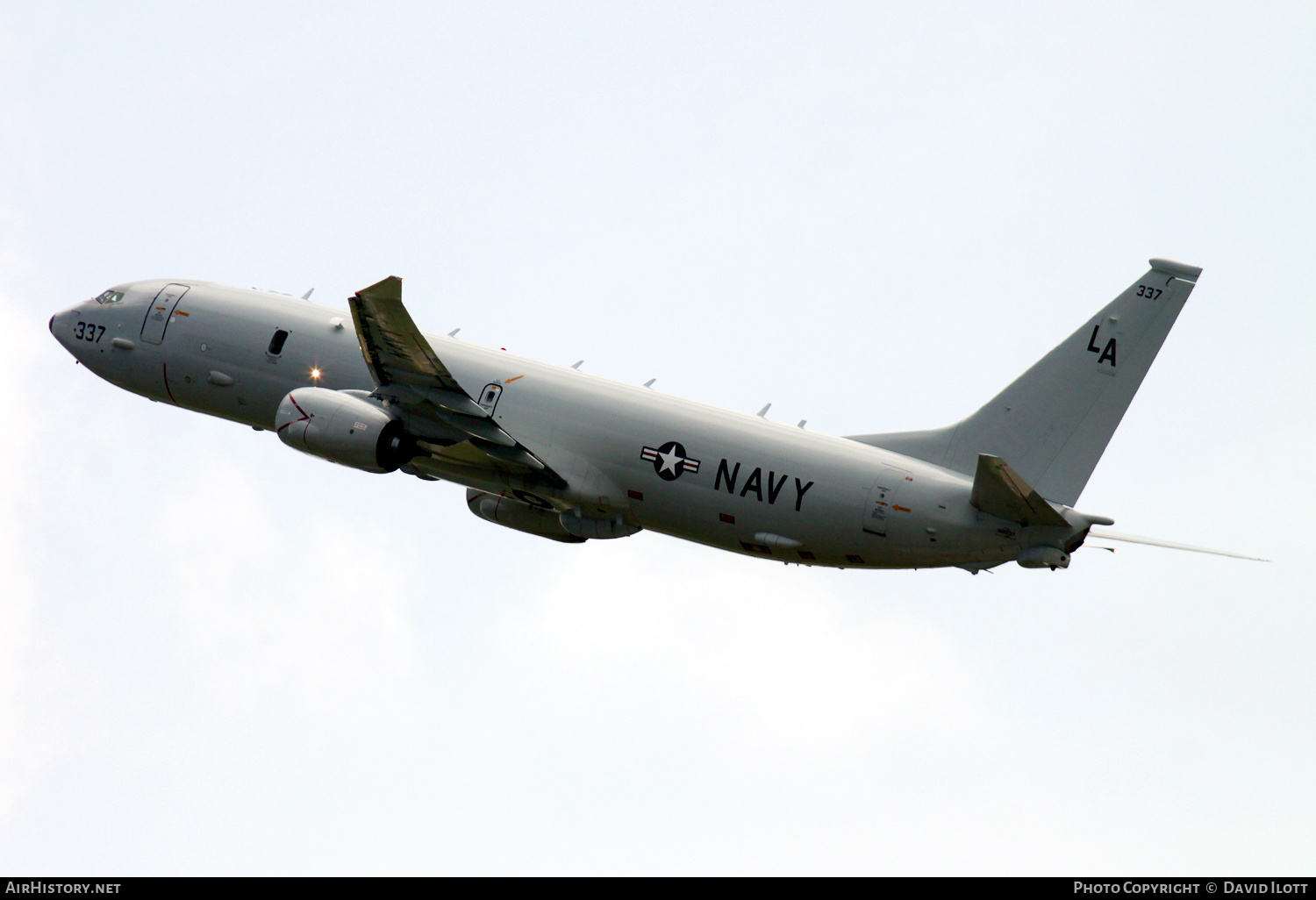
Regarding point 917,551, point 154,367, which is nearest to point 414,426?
point 154,367

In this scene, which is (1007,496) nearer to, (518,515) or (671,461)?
(671,461)

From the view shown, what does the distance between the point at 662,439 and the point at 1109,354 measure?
30.4 feet

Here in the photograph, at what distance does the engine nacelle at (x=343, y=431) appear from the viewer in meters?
32.2

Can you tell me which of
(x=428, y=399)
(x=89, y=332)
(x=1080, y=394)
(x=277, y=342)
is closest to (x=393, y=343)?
(x=428, y=399)

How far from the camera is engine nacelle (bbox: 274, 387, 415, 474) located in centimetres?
3219

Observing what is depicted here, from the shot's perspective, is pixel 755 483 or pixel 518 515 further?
pixel 518 515

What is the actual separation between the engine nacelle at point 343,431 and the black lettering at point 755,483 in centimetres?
734

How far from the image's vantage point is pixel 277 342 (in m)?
35.8

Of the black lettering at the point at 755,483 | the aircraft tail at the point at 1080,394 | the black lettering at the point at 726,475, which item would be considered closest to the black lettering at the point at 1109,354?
the aircraft tail at the point at 1080,394

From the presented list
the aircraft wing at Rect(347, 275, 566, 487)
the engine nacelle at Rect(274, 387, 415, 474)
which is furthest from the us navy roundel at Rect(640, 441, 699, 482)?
the engine nacelle at Rect(274, 387, 415, 474)

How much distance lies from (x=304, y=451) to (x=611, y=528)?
688cm
